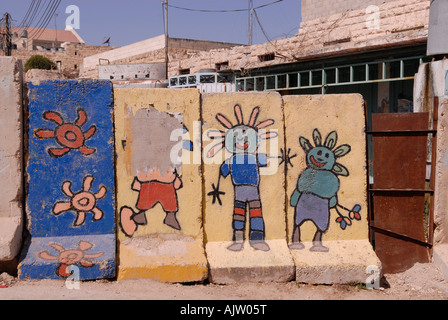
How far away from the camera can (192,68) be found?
62.3 feet

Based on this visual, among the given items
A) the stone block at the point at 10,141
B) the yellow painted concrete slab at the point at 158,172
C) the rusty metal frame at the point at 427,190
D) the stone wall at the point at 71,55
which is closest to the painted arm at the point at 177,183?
the yellow painted concrete slab at the point at 158,172

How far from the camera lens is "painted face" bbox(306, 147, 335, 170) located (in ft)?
19.0

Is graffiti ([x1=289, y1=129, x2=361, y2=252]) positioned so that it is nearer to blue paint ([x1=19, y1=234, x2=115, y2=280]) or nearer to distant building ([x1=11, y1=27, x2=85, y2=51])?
blue paint ([x1=19, y1=234, x2=115, y2=280])

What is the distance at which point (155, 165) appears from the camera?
18.1 feet

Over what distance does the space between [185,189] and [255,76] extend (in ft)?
27.9

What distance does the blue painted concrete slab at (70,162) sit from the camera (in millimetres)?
5242

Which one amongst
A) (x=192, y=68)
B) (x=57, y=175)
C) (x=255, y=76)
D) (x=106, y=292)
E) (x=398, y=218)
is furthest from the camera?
(x=192, y=68)

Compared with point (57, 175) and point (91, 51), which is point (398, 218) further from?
point (91, 51)

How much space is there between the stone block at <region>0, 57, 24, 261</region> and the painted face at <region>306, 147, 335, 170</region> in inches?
125

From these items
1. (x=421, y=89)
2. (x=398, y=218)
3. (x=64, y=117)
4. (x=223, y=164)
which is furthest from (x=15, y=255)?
(x=421, y=89)

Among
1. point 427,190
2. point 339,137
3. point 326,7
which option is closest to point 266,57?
point 326,7

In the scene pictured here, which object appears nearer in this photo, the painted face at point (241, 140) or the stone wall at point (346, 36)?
the painted face at point (241, 140)

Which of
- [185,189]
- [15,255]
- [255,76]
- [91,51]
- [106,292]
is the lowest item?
[106,292]

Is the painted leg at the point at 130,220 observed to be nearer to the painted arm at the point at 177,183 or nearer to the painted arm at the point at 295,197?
the painted arm at the point at 177,183
